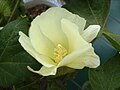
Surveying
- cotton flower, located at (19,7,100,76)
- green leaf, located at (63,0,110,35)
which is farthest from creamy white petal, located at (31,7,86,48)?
green leaf, located at (63,0,110,35)

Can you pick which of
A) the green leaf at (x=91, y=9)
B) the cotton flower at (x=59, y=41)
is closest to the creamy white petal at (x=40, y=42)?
the cotton flower at (x=59, y=41)

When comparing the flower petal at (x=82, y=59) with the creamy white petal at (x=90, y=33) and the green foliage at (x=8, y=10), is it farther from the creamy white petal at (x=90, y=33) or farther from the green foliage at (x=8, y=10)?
the green foliage at (x=8, y=10)

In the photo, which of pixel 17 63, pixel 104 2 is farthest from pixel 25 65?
pixel 104 2

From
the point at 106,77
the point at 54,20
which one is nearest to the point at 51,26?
the point at 54,20

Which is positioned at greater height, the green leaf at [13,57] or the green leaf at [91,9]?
the green leaf at [13,57]

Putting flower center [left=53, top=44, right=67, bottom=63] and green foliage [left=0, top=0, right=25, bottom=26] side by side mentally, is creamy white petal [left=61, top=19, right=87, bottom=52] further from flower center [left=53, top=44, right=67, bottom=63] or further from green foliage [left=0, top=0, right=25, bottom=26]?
green foliage [left=0, top=0, right=25, bottom=26]

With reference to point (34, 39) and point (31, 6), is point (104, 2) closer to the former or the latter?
point (34, 39)

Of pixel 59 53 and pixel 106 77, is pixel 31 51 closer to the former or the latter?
pixel 59 53
